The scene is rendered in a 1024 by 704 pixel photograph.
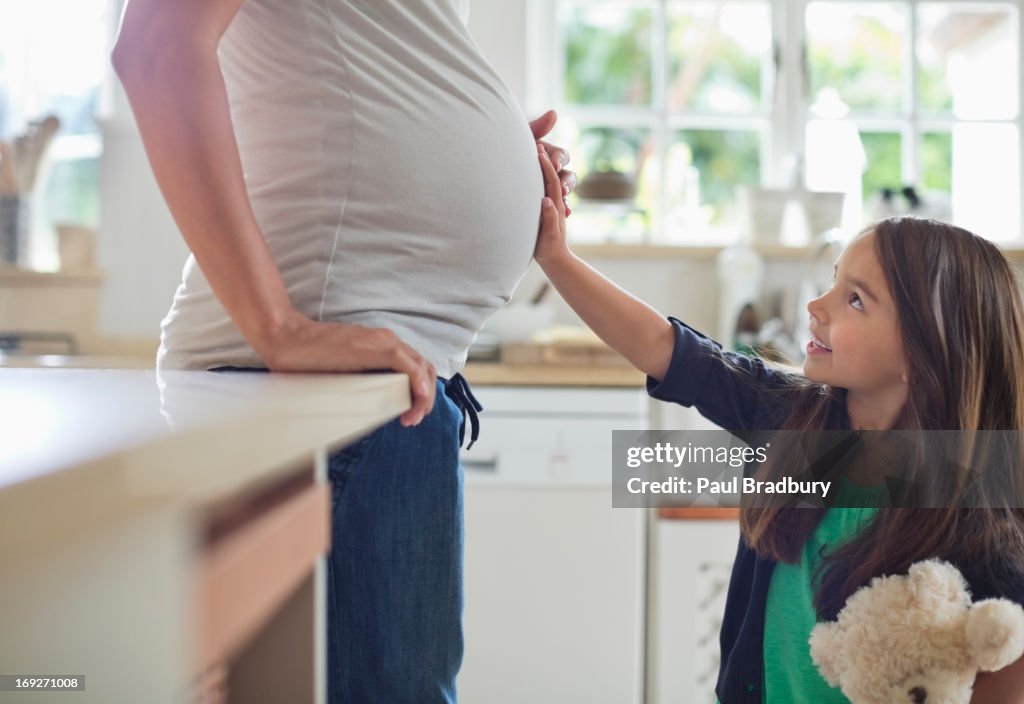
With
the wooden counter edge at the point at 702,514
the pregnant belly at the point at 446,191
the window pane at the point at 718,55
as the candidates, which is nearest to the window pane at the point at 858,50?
the window pane at the point at 718,55

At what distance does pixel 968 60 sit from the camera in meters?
2.73

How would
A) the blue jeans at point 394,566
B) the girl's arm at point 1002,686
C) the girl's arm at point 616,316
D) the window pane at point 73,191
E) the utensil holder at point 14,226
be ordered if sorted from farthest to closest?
the window pane at point 73,191 → the utensil holder at point 14,226 → the girl's arm at point 616,316 → the girl's arm at point 1002,686 → the blue jeans at point 394,566

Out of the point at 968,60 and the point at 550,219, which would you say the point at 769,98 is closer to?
the point at 968,60

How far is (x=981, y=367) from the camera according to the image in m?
1.10

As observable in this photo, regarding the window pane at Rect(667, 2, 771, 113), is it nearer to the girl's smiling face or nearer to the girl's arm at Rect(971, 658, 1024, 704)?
the girl's smiling face

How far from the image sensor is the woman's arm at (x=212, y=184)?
62 cm

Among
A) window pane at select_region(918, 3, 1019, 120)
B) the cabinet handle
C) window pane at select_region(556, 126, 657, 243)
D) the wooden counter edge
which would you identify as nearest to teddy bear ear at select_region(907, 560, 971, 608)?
the wooden counter edge

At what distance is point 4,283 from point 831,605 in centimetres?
213

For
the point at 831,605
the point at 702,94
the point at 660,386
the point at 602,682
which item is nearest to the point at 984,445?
the point at 831,605

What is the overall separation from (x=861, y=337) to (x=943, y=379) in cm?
10

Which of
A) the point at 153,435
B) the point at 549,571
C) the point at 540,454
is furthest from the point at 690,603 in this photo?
the point at 153,435

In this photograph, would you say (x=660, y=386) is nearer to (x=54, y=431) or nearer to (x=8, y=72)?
(x=54, y=431)

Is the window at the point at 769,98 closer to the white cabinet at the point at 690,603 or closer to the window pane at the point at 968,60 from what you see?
the window pane at the point at 968,60

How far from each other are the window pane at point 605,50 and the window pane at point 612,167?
0.30ft
